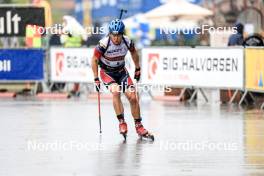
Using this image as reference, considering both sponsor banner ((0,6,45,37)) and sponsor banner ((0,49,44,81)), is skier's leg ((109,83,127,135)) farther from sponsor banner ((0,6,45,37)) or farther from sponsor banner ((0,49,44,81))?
sponsor banner ((0,6,45,37))

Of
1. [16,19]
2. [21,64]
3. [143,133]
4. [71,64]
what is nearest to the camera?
[143,133]

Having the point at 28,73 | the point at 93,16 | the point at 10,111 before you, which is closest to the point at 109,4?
the point at 93,16

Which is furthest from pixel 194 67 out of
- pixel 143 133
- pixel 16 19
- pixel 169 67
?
pixel 143 133

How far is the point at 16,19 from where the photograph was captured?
30.4 metres

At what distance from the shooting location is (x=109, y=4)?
4353 centimetres

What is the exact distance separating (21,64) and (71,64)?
139 cm

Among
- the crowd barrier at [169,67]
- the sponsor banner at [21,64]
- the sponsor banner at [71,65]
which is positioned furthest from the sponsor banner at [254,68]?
the sponsor banner at [21,64]

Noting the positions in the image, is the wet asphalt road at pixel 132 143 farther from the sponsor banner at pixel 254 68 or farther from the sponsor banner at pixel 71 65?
the sponsor banner at pixel 71 65

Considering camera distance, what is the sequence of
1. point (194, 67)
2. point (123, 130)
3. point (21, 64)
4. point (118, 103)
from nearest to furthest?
1. point (123, 130)
2. point (118, 103)
3. point (194, 67)
4. point (21, 64)

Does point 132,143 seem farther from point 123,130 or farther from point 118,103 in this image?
point 118,103

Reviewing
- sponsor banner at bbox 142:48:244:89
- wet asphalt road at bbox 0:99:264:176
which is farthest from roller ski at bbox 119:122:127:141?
sponsor banner at bbox 142:48:244:89

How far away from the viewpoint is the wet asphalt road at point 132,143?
511 inches

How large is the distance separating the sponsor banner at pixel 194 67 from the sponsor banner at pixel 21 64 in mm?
3371

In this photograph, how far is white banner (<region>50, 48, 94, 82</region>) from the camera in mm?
29016
